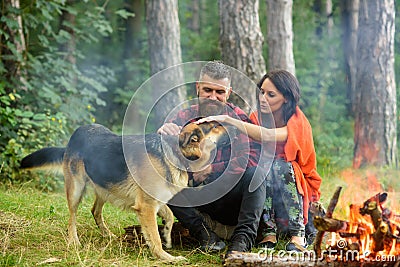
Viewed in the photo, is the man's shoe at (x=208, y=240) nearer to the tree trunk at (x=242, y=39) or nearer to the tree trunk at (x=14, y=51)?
the tree trunk at (x=242, y=39)

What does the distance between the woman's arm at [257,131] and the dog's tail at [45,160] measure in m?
1.78

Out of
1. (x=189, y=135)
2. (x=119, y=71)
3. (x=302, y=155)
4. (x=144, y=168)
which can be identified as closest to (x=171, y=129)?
(x=189, y=135)

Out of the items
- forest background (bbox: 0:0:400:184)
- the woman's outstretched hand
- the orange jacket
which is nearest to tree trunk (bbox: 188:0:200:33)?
forest background (bbox: 0:0:400:184)

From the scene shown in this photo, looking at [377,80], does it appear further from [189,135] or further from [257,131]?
[189,135]

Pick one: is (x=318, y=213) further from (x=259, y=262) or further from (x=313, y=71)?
(x=313, y=71)

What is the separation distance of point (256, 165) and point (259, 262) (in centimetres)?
113

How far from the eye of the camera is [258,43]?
290 inches

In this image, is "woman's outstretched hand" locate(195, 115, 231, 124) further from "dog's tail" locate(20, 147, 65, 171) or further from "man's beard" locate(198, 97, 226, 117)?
"dog's tail" locate(20, 147, 65, 171)

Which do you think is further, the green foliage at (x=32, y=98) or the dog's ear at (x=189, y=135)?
the green foliage at (x=32, y=98)

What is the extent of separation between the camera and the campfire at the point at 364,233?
9.89 ft

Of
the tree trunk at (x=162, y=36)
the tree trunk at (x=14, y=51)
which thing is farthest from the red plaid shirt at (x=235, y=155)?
the tree trunk at (x=162, y=36)

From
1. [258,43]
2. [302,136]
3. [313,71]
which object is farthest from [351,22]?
[302,136]

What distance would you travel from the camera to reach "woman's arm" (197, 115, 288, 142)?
394 cm

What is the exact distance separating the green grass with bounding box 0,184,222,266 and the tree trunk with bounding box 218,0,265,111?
2.75 metres
